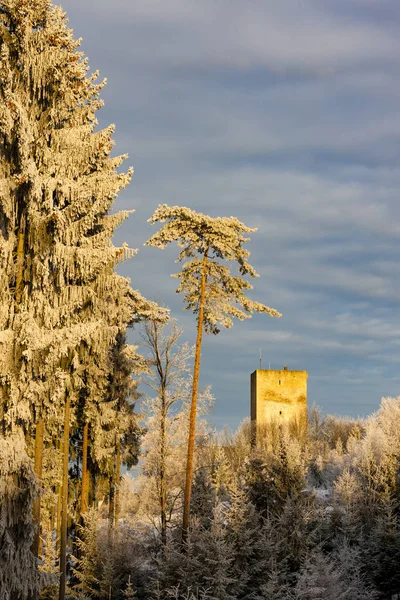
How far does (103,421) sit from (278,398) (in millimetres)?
39877

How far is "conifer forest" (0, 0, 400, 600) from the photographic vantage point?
18797mm

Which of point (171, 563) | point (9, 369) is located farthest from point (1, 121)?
point (171, 563)

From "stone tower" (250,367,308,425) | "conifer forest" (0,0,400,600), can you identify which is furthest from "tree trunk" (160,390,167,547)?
"stone tower" (250,367,308,425)

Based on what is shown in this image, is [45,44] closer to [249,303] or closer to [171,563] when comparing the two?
[249,303]

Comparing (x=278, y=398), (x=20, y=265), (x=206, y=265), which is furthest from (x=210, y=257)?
(x=278, y=398)

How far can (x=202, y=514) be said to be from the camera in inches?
1283

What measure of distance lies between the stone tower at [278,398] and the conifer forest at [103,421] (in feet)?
69.2

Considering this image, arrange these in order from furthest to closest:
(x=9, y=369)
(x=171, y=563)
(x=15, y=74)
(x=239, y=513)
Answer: (x=239, y=513), (x=171, y=563), (x=15, y=74), (x=9, y=369)

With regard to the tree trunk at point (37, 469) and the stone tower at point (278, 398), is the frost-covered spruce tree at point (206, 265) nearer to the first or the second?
the tree trunk at point (37, 469)

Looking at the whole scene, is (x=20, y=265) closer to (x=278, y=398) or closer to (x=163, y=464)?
(x=163, y=464)

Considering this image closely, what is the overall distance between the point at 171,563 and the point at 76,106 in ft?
50.9

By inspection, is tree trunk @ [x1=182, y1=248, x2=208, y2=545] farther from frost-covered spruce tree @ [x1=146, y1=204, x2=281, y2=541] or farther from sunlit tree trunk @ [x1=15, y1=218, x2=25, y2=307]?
sunlit tree trunk @ [x1=15, y1=218, x2=25, y2=307]

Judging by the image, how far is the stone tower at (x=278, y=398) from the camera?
7006 centimetres

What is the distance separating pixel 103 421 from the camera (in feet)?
107
